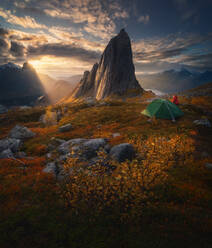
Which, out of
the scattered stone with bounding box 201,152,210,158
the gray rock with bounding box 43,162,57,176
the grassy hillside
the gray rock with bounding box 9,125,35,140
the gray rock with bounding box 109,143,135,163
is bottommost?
the gray rock with bounding box 9,125,35,140

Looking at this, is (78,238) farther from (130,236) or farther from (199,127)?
(199,127)

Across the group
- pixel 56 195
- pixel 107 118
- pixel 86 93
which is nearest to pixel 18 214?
pixel 56 195

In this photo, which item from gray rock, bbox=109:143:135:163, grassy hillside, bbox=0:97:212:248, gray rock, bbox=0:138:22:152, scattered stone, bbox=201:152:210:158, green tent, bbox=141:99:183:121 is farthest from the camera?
green tent, bbox=141:99:183:121

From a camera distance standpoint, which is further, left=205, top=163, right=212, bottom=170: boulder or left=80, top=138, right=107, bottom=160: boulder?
left=80, top=138, right=107, bottom=160: boulder

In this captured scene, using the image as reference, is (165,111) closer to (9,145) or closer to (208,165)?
(208,165)

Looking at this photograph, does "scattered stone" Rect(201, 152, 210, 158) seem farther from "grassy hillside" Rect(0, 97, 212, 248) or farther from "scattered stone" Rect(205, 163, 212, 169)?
"grassy hillside" Rect(0, 97, 212, 248)

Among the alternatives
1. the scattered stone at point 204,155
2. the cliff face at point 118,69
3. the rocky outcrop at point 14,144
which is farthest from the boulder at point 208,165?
the cliff face at point 118,69

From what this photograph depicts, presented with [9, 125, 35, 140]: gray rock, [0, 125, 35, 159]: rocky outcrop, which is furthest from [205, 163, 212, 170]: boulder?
[9, 125, 35, 140]: gray rock

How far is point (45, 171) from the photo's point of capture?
11.0m

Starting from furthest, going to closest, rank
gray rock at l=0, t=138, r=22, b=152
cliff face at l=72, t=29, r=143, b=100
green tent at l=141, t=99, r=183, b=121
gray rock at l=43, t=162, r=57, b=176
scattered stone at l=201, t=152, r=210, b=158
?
cliff face at l=72, t=29, r=143, b=100 → green tent at l=141, t=99, r=183, b=121 → gray rock at l=0, t=138, r=22, b=152 → scattered stone at l=201, t=152, r=210, b=158 → gray rock at l=43, t=162, r=57, b=176

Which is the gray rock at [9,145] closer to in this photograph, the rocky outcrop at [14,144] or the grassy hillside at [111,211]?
the rocky outcrop at [14,144]

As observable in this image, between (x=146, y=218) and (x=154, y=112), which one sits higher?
(x=154, y=112)

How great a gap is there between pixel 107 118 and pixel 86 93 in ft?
435

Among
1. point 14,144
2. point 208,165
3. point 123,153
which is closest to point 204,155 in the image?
point 208,165
